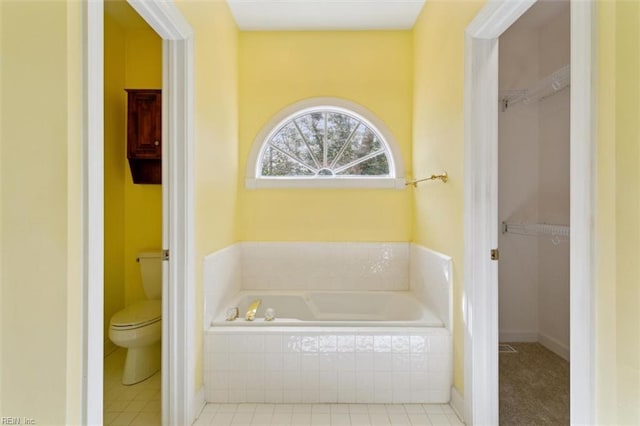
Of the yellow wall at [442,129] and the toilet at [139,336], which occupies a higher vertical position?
the yellow wall at [442,129]

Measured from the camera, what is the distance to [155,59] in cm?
289

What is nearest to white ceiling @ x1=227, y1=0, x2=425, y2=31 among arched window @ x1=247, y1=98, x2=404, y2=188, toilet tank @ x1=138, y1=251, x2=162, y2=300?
arched window @ x1=247, y1=98, x2=404, y2=188

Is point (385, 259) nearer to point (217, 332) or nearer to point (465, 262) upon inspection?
point (465, 262)

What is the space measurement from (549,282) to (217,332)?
263cm

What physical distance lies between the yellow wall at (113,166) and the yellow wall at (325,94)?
3.19ft

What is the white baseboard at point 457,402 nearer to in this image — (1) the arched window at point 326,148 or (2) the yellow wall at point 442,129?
(2) the yellow wall at point 442,129

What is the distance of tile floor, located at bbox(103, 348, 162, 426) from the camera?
6.31 feet

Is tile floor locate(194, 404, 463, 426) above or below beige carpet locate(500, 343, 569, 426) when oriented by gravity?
below

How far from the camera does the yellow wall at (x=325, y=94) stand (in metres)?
2.97

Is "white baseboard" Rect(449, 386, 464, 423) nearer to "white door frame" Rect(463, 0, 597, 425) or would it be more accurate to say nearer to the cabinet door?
"white door frame" Rect(463, 0, 597, 425)

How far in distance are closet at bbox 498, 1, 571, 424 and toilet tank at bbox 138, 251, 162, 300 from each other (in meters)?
2.72

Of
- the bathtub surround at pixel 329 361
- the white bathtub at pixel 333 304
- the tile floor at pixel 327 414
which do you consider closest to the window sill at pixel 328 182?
the white bathtub at pixel 333 304

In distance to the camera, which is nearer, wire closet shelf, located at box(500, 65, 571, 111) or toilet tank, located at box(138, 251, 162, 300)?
wire closet shelf, located at box(500, 65, 571, 111)

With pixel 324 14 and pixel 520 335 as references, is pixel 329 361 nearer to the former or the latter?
pixel 520 335
